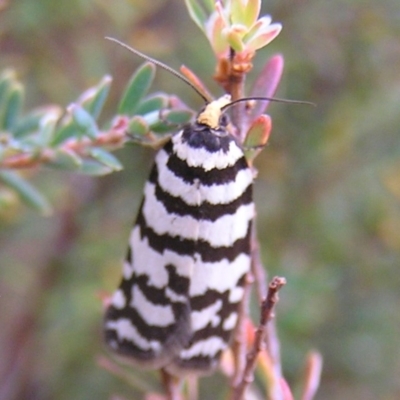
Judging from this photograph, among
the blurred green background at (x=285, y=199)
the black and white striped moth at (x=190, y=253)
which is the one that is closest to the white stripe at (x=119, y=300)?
the black and white striped moth at (x=190, y=253)

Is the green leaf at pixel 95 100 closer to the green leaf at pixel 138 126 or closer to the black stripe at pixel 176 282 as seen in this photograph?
the green leaf at pixel 138 126

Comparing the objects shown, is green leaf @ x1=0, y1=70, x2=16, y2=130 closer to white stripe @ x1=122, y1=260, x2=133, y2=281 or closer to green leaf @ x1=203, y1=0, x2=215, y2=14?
white stripe @ x1=122, y1=260, x2=133, y2=281

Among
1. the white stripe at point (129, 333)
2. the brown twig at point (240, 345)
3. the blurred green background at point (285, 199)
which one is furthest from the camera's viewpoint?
the blurred green background at point (285, 199)

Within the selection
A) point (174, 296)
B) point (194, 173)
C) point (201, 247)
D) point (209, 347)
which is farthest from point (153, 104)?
point (209, 347)

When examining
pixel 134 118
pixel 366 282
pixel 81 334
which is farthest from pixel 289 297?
pixel 134 118

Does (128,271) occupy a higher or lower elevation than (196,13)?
lower

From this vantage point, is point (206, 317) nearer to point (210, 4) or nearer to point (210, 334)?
point (210, 334)

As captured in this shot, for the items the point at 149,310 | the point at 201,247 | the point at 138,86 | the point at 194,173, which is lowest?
the point at 149,310
